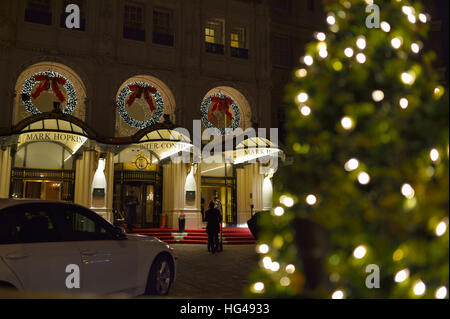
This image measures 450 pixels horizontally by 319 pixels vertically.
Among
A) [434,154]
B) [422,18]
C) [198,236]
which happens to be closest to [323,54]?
[422,18]

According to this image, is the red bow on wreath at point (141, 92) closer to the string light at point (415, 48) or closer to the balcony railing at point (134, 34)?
the balcony railing at point (134, 34)

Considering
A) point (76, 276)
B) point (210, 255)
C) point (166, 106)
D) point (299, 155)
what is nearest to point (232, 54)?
point (166, 106)

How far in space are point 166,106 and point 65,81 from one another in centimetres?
524

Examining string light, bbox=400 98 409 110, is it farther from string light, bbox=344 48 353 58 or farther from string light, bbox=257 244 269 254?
string light, bbox=257 244 269 254

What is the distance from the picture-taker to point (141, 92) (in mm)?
20984

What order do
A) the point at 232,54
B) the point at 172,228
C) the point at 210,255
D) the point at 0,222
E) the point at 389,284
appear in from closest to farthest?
the point at 389,284 < the point at 0,222 < the point at 210,255 < the point at 172,228 < the point at 232,54

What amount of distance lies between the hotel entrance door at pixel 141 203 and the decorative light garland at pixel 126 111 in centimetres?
341

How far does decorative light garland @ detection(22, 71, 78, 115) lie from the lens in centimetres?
1894

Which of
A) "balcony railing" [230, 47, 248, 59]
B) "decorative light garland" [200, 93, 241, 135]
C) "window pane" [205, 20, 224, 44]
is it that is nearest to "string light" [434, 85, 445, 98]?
"decorative light garland" [200, 93, 241, 135]

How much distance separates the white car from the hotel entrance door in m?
15.5

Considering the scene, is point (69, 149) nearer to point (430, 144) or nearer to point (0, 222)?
point (0, 222)

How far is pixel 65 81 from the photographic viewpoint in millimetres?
19609

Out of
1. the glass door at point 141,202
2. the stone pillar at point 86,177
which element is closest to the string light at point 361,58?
the stone pillar at point 86,177

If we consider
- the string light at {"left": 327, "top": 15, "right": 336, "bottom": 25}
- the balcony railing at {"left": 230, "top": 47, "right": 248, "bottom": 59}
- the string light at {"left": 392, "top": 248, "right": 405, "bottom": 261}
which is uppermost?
the balcony railing at {"left": 230, "top": 47, "right": 248, "bottom": 59}
